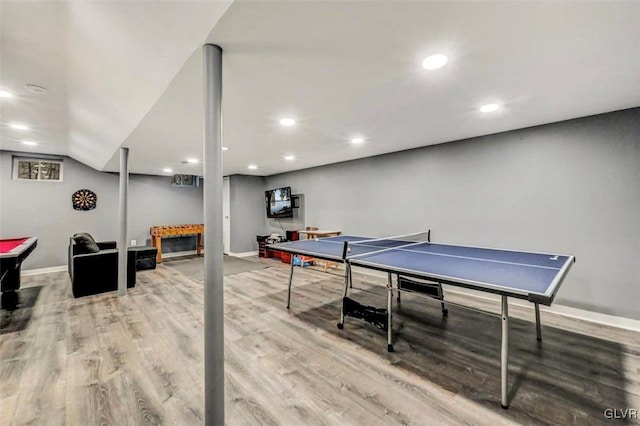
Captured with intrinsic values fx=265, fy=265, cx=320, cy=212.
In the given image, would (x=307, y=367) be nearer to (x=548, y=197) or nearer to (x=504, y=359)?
(x=504, y=359)

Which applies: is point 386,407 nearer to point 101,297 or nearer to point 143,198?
point 101,297

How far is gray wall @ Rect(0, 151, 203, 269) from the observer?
5332 millimetres

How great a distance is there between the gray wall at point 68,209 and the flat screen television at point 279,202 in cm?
277

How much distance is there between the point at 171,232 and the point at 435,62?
23.0 feet

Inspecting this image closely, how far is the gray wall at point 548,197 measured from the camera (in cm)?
283

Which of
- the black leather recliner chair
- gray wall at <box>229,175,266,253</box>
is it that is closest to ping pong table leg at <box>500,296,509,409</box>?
the black leather recliner chair

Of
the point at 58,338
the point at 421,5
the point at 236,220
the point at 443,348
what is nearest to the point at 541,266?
the point at 443,348

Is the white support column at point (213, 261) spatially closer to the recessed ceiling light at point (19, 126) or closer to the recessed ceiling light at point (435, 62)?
the recessed ceiling light at point (435, 62)

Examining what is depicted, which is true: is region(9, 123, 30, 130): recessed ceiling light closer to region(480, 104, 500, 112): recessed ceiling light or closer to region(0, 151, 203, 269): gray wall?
region(0, 151, 203, 269): gray wall

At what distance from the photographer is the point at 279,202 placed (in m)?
7.12

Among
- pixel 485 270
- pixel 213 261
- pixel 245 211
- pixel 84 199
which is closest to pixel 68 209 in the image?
pixel 84 199

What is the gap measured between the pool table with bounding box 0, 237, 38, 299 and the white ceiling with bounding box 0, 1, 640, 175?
1.60 m

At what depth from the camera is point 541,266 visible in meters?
2.22

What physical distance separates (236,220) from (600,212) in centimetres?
717
